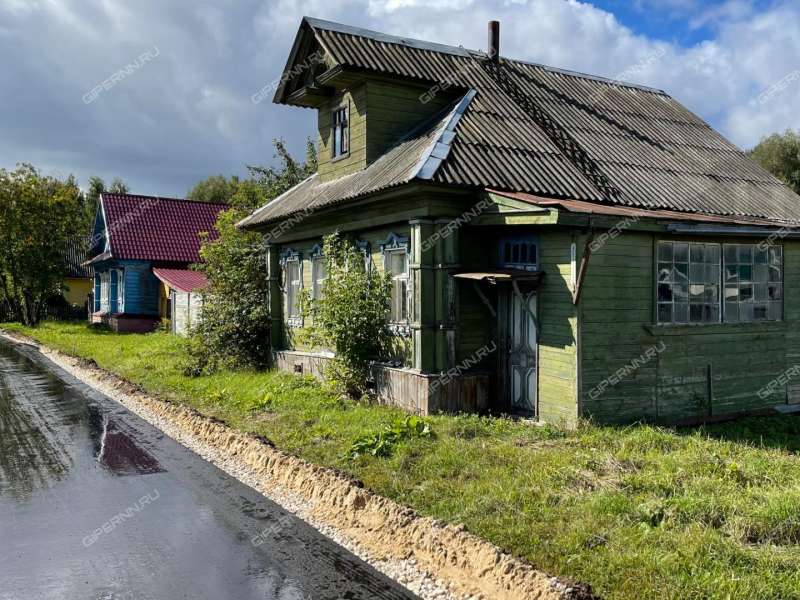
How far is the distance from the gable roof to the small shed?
8.70 m

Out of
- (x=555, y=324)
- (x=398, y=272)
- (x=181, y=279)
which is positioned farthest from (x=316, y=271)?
(x=181, y=279)

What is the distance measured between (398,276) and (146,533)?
653 centimetres

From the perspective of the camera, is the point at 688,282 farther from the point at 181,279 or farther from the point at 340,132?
the point at 181,279

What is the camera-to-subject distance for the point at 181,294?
84.5 ft

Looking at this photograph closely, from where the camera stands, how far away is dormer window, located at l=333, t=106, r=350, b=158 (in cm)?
1422

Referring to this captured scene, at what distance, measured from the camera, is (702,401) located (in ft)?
34.9

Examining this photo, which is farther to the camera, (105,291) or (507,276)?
(105,291)

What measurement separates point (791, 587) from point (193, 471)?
21.6ft

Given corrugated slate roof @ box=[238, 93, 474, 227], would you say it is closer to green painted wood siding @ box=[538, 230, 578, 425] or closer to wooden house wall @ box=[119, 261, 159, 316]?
green painted wood siding @ box=[538, 230, 578, 425]

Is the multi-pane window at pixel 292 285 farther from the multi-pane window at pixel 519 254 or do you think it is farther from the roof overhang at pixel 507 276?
the roof overhang at pixel 507 276

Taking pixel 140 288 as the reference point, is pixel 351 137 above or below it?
above

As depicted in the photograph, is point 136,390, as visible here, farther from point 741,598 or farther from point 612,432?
point 741,598

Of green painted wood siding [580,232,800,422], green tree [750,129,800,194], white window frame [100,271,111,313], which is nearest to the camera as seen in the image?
green painted wood siding [580,232,800,422]

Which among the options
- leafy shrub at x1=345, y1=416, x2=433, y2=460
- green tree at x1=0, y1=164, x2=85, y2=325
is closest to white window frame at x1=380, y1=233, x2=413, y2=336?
leafy shrub at x1=345, y1=416, x2=433, y2=460
